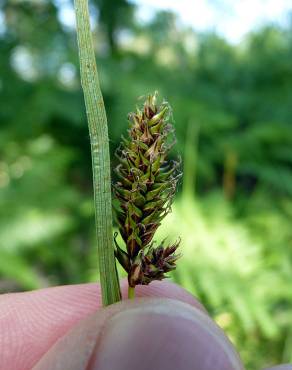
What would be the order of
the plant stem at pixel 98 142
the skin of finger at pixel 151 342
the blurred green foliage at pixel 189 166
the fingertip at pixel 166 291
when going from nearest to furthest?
1. the plant stem at pixel 98 142
2. the skin of finger at pixel 151 342
3. the fingertip at pixel 166 291
4. the blurred green foliage at pixel 189 166

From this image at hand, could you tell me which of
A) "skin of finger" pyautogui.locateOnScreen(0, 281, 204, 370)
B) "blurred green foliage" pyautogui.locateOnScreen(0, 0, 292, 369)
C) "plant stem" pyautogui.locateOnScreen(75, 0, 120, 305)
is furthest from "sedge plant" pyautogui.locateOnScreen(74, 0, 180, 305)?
"blurred green foliage" pyautogui.locateOnScreen(0, 0, 292, 369)

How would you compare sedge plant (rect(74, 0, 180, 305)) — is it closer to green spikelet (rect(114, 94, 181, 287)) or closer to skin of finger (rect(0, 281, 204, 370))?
green spikelet (rect(114, 94, 181, 287))

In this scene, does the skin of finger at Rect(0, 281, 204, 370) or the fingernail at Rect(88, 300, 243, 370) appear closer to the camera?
the fingernail at Rect(88, 300, 243, 370)

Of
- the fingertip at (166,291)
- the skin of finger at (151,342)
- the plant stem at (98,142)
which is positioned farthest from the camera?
the fingertip at (166,291)

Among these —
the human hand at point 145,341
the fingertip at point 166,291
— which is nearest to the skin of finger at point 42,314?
the fingertip at point 166,291

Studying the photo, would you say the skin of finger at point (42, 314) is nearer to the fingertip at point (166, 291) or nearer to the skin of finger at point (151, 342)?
the fingertip at point (166, 291)

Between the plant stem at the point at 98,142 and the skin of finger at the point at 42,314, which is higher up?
the plant stem at the point at 98,142

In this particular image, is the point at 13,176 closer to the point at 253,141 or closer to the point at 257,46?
the point at 253,141
